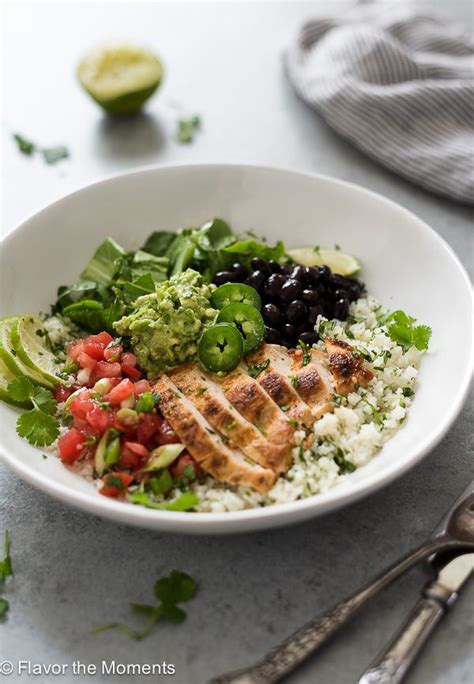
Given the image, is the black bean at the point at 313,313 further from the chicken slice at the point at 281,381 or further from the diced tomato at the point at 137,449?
the diced tomato at the point at 137,449

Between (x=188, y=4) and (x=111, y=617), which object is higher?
(x=188, y=4)

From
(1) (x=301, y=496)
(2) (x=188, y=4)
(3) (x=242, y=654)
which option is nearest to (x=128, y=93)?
(2) (x=188, y=4)

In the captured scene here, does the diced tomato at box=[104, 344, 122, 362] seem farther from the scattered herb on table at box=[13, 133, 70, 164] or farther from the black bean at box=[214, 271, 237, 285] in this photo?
the scattered herb on table at box=[13, 133, 70, 164]

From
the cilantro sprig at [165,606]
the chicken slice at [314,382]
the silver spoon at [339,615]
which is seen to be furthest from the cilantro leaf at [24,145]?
the silver spoon at [339,615]

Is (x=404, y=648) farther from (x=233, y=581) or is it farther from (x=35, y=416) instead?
(x=35, y=416)

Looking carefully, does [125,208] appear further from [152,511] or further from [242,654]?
[242,654]

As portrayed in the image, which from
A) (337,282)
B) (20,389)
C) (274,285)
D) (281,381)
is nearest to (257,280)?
(274,285)
